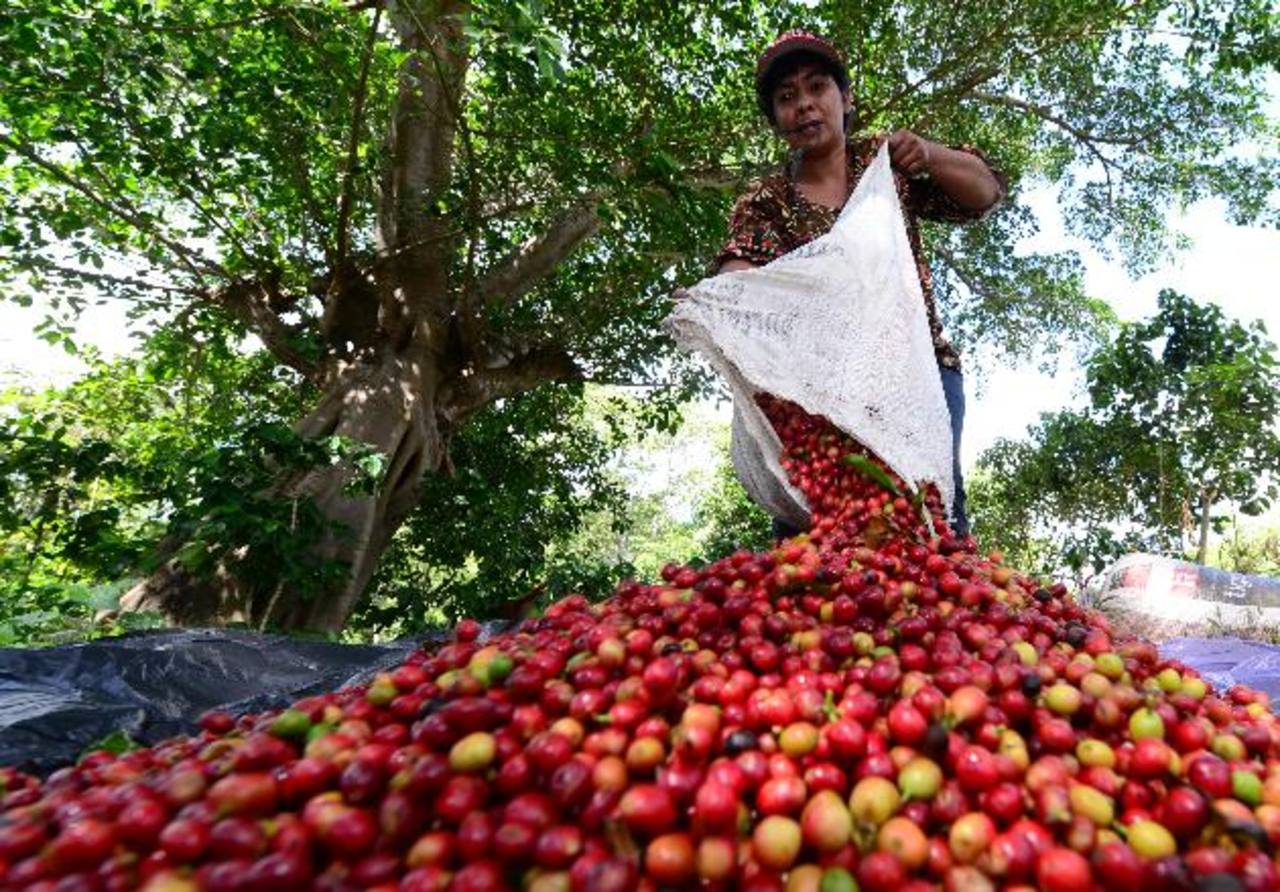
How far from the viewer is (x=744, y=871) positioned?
849 millimetres

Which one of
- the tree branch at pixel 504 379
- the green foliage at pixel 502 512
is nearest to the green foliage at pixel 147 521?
the tree branch at pixel 504 379

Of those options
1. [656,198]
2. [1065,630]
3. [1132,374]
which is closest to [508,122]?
[656,198]

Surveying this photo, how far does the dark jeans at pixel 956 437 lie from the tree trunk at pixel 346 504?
9.15 feet

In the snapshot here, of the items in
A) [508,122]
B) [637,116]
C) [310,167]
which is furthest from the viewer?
[310,167]

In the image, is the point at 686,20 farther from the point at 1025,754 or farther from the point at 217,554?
the point at 1025,754

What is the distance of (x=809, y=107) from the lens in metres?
2.48

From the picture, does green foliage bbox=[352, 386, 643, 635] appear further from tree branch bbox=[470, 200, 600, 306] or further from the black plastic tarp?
the black plastic tarp

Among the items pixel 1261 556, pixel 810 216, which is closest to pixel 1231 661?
pixel 810 216

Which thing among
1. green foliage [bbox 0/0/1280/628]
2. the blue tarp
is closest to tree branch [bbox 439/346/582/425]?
green foliage [bbox 0/0/1280/628]

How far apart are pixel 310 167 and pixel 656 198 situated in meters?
3.66

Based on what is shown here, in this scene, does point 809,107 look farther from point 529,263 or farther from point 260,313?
point 260,313

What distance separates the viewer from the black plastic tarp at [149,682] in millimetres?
1481

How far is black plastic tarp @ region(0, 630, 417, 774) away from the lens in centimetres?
148

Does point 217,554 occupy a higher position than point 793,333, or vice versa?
point 793,333
